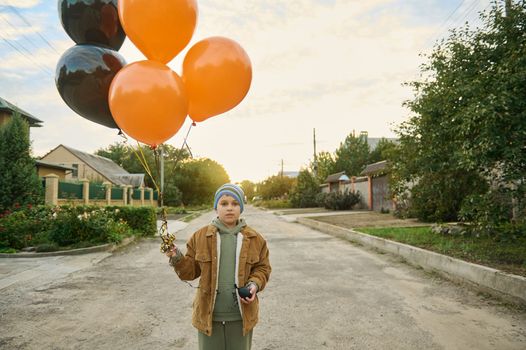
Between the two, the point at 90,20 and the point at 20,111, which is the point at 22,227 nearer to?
the point at 90,20

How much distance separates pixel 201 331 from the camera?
2.47 m

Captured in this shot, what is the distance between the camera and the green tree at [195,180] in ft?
204

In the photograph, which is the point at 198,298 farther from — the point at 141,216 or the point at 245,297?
the point at 141,216

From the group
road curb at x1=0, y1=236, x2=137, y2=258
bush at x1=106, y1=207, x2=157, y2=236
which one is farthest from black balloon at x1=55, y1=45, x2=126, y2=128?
bush at x1=106, y1=207, x2=157, y2=236

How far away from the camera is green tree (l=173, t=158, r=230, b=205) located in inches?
2451

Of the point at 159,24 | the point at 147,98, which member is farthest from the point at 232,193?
the point at 159,24

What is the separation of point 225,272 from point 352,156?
176 feet

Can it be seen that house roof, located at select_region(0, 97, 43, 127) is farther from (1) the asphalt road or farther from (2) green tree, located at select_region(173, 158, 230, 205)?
(2) green tree, located at select_region(173, 158, 230, 205)

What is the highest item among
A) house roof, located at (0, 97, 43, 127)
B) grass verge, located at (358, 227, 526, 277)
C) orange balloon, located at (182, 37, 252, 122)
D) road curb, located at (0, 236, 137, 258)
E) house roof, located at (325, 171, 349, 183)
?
house roof, located at (0, 97, 43, 127)

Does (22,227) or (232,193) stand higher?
(232,193)

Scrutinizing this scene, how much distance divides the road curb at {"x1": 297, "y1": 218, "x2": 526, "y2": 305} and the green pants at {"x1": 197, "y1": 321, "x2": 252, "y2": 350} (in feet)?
14.3

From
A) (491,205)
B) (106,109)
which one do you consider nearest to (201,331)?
(106,109)

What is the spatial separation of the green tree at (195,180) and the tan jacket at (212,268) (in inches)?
2323

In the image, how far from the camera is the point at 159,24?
3.18 m
